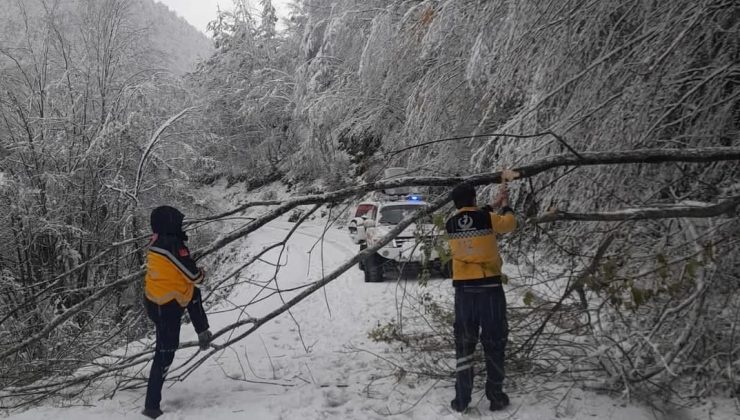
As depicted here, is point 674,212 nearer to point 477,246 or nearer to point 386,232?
point 477,246

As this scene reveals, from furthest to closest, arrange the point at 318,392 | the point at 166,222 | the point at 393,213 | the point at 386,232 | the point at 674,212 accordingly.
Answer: the point at 393,213, the point at 386,232, the point at 318,392, the point at 166,222, the point at 674,212

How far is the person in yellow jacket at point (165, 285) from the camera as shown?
423 cm

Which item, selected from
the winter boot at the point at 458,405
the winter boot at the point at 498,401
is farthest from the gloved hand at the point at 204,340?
the winter boot at the point at 498,401

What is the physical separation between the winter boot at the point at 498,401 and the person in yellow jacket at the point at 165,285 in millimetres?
2774

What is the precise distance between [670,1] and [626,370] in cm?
316

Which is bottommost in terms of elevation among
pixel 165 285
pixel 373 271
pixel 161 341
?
pixel 373 271

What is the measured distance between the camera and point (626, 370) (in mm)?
4027

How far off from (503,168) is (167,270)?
3099 millimetres

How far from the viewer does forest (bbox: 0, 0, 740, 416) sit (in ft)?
12.4

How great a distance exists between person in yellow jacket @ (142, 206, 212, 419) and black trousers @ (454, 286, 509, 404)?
7.90 ft

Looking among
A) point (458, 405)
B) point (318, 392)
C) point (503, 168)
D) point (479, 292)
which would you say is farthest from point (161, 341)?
point (503, 168)

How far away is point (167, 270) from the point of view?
424cm

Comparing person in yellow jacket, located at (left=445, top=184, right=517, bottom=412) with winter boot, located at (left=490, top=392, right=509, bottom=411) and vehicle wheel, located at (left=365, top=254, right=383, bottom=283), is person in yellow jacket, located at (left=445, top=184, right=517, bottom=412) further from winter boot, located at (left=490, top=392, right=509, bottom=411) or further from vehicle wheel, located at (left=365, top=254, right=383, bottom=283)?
vehicle wheel, located at (left=365, top=254, right=383, bottom=283)

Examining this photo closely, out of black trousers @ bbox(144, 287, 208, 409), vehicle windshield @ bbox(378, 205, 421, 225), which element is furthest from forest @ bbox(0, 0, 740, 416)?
vehicle windshield @ bbox(378, 205, 421, 225)
